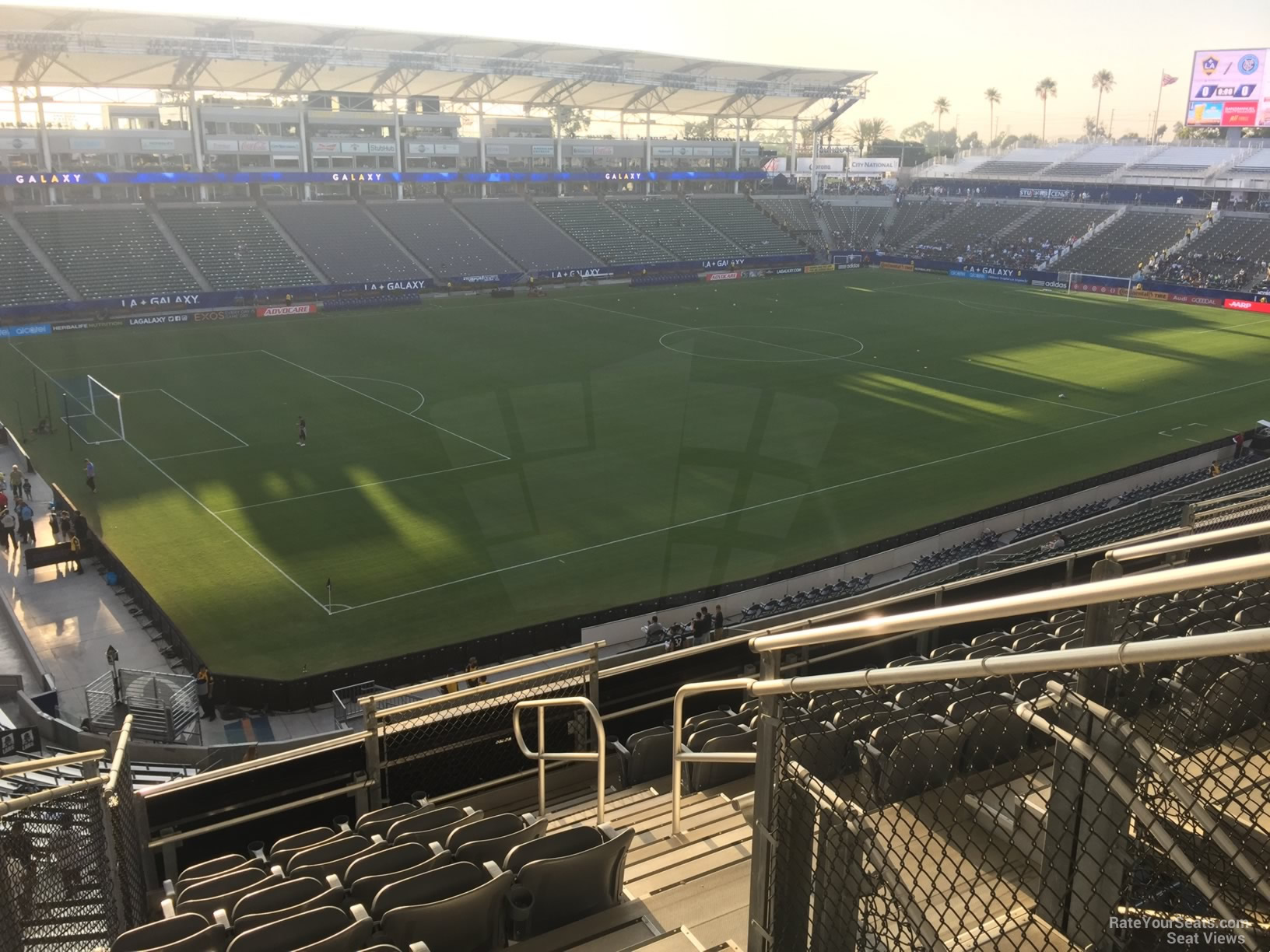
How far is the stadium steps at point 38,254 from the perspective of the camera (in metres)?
60.6

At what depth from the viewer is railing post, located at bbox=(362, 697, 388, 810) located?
852 cm

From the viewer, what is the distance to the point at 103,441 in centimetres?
3738

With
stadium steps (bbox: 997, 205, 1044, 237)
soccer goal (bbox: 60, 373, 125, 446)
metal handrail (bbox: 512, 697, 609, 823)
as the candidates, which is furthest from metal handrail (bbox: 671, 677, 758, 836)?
stadium steps (bbox: 997, 205, 1044, 237)

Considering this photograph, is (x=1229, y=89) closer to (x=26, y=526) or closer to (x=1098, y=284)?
(x=1098, y=284)

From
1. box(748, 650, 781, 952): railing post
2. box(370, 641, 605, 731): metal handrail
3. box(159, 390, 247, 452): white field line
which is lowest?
box(159, 390, 247, 452): white field line

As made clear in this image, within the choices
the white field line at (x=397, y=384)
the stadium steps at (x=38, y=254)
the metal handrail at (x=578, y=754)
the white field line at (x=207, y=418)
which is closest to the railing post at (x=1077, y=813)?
the metal handrail at (x=578, y=754)

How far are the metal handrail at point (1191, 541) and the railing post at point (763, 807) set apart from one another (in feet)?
4.93

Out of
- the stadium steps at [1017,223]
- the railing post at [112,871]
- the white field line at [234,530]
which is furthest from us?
the stadium steps at [1017,223]

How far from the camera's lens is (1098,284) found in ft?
252

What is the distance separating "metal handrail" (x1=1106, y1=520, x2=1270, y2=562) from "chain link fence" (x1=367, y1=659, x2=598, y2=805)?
5.58 meters

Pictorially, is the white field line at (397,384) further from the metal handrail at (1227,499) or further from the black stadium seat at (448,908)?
the black stadium seat at (448,908)

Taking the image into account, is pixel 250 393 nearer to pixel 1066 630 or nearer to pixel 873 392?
pixel 873 392

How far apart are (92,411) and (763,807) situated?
137 feet

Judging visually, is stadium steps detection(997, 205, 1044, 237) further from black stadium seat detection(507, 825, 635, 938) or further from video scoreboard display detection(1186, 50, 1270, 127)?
black stadium seat detection(507, 825, 635, 938)
